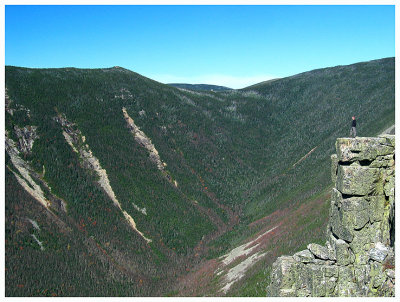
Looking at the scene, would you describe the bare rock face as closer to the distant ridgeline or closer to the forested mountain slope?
the forested mountain slope

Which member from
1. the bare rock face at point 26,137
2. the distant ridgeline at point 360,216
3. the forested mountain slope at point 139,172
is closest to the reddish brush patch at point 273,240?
the forested mountain slope at point 139,172

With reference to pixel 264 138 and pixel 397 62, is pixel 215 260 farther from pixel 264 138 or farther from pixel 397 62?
pixel 264 138

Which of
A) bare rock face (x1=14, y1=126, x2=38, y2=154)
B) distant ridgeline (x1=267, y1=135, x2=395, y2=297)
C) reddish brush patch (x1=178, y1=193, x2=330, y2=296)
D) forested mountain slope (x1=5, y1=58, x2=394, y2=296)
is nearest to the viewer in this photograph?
distant ridgeline (x1=267, y1=135, x2=395, y2=297)

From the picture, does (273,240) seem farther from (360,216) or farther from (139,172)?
(360,216)

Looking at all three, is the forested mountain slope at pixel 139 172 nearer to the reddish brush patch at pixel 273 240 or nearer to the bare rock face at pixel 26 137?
the bare rock face at pixel 26 137

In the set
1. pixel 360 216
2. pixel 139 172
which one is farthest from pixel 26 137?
pixel 360 216

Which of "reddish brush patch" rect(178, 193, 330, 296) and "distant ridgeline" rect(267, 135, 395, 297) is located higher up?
"distant ridgeline" rect(267, 135, 395, 297)

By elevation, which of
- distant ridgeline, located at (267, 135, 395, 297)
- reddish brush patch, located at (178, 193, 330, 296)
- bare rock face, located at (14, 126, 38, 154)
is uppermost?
bare rock face, located at (14, 126, 38, 154)

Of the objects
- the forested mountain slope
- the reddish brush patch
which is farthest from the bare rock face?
the reddish brush patch

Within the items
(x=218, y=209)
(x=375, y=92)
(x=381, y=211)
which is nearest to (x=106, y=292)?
(x=218, y=209)
